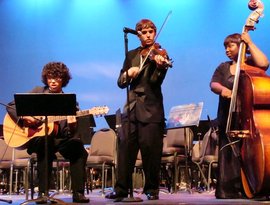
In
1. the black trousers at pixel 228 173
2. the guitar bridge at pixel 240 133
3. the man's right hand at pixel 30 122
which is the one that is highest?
the man's right hand at pixel 30 122

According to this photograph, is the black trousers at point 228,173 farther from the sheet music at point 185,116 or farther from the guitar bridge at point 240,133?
the sheet music at point 185,116

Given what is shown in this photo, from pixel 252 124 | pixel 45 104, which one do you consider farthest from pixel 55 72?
pixel 252 124

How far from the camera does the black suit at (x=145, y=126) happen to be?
3959mm

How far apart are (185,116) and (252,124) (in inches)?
88.0

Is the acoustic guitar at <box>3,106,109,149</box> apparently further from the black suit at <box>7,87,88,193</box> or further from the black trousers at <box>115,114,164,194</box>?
the black trousers at <box>115,114,164,194</box>

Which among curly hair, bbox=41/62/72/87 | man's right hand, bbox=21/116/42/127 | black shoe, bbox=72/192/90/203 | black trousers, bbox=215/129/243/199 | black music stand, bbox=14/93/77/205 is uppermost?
curly hair, bbox=41/62/72/87

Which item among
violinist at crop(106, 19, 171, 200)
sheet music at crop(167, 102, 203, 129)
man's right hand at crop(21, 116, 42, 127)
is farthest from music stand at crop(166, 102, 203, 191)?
man's right hand at crop(21, 116, 42, 127)

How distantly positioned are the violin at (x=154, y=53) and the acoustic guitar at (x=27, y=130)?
53 cm

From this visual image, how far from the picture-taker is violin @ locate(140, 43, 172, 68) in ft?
12.2

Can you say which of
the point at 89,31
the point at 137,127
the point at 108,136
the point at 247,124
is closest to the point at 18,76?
the point at 89,31

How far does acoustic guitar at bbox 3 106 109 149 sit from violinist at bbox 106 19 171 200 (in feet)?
0.84

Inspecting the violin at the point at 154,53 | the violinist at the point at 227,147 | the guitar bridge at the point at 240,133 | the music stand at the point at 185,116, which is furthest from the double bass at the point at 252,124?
the music stand at the point at 185,116

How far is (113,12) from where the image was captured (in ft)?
27.3

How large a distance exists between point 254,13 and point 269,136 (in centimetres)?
108
